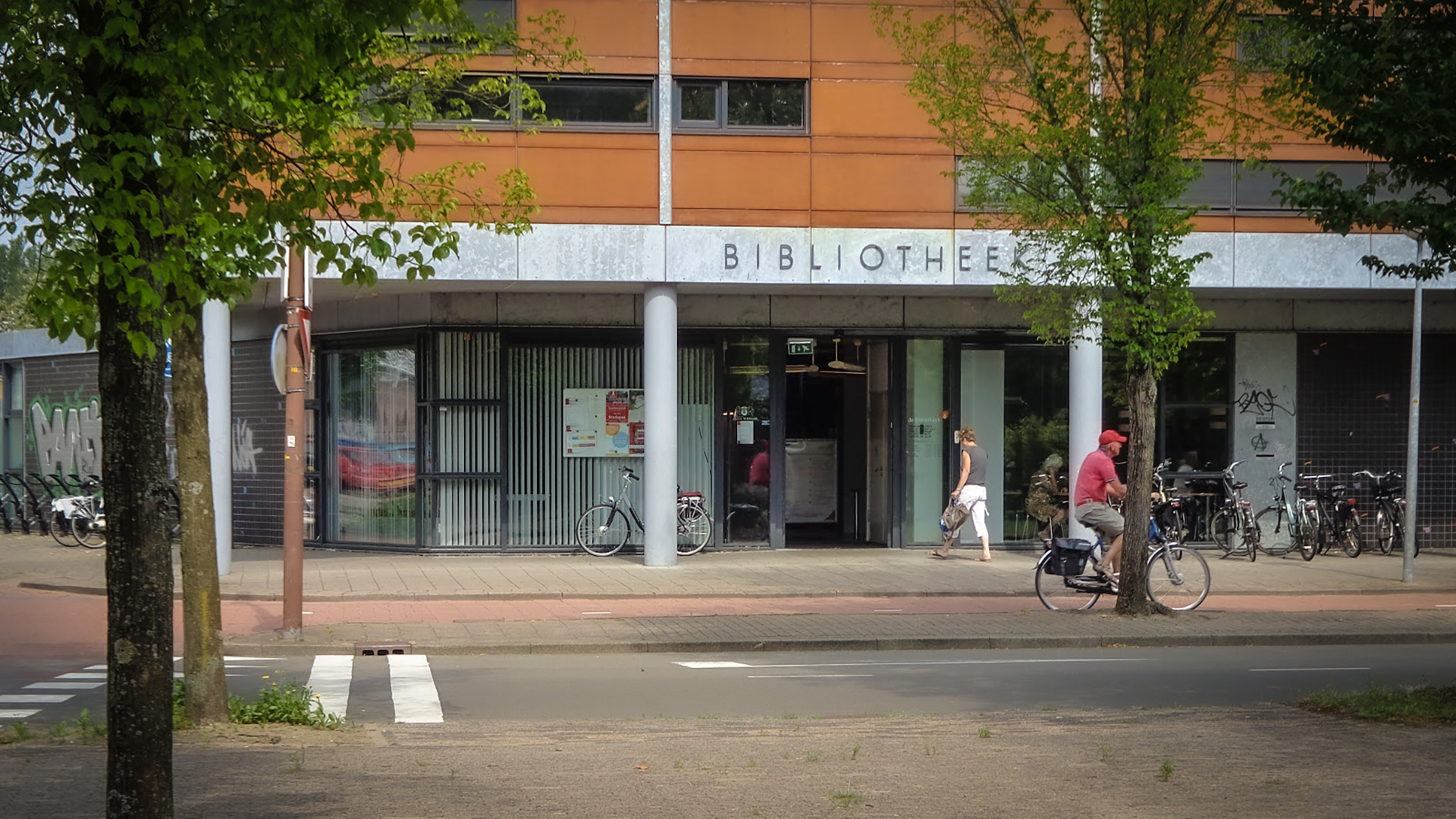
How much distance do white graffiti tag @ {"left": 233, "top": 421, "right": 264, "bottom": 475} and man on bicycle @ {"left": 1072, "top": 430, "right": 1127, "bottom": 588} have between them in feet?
46.9

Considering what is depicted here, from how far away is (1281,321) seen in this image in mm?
23969

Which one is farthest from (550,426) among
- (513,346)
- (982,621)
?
(982,621)

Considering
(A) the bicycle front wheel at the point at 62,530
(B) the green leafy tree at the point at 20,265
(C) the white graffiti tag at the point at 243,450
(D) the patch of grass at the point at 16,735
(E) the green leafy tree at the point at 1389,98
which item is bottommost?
(A) the bicycle front wheel at the point at 62,530

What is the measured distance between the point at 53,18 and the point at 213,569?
15.4 feet

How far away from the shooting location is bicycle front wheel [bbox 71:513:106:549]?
963 inches

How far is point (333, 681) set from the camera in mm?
11586

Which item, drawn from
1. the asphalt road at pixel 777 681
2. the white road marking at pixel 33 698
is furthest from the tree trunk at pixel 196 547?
the white road marking at pixel 33 698

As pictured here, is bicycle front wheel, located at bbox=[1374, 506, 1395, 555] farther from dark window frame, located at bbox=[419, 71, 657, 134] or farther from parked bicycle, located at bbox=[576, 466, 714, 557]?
dark window frame, located at bbox=[419, 71, 657, 134]

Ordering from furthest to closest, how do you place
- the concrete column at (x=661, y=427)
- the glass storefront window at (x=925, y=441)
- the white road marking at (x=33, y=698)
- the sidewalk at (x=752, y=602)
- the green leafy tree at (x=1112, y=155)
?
the glass storefront window at (x=925, y=441), the concrete column at (x=661, y=427), the green leafy tree at (x=1112, y=155), the sidewalk at (x=752, y=602), the white road marking at (x=33, y=698)

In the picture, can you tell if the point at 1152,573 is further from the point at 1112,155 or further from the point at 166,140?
the point at 166,140

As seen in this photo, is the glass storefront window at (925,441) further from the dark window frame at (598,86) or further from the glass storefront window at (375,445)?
the glass storefront window at (375,445)

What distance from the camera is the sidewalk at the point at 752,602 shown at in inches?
557

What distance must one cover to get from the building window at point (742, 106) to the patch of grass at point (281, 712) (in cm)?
1294

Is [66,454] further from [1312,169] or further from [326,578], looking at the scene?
[1312,169]
